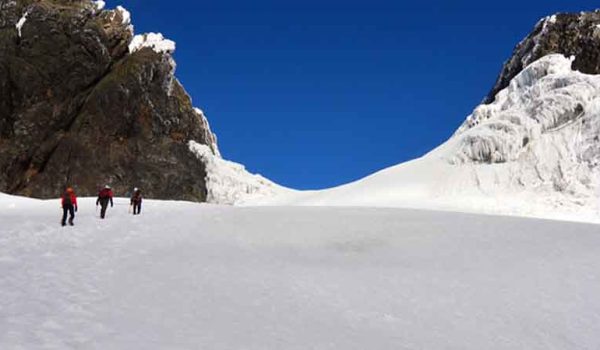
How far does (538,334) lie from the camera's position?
1183 cm

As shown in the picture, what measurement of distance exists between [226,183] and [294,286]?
55.3m

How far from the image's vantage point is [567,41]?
6141cm

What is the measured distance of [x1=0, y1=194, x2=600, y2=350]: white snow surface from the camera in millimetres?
10281

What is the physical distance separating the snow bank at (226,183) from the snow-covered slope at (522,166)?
443 inches

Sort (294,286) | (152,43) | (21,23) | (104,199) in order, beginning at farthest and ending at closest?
(152,43) → (21,23) → (104,199) → (294,286)

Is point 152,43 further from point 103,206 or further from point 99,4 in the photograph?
point 103,206

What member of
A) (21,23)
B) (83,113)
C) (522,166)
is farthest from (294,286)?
(21,23)

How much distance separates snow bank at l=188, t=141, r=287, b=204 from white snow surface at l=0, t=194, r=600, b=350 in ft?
143

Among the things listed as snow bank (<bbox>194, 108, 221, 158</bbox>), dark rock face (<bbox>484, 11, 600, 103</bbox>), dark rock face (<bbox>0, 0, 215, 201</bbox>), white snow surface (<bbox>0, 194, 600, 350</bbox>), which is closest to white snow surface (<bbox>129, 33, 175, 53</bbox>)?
dark rock face (<bbox>0, 0, 215, 201</bbox>)

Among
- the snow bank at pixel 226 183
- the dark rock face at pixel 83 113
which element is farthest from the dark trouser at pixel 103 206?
the snow bank at pixel 226 183

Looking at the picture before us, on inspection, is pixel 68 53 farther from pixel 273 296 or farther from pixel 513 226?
pixel 273 296

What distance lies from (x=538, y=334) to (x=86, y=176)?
188ft

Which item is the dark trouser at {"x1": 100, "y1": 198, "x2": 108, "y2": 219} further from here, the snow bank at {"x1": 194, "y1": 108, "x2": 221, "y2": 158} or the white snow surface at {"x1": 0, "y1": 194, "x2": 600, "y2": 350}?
the snow bank at {"x1": 194, "y1": 108, "x2": 221, "y2": 158}

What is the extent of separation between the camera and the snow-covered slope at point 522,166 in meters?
47.4
